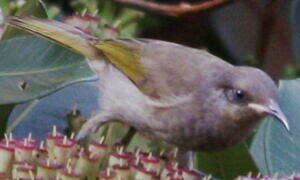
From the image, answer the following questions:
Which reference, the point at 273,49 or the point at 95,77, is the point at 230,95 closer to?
the point at 95,77

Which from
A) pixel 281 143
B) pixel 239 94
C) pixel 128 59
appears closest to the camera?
pixel 281 143

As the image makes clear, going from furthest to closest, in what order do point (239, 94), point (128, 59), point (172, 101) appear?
point (128, 59), point (172, 101), point (239, 94)

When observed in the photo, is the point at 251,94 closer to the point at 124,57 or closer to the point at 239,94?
the point at 239,94

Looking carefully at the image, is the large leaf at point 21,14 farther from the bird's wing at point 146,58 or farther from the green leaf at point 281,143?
the green leaf at point 281,143

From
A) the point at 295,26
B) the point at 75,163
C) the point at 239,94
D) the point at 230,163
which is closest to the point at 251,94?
the point at 239,94

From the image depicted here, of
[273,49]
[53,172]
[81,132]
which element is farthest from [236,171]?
[273,49]

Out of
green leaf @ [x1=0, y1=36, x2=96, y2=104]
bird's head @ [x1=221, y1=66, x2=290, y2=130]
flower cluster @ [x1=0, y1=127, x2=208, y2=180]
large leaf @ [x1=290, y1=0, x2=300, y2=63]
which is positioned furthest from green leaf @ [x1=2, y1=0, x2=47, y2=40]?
large leaf @ [x1=290, y1=0, x2=300, y2=63]
